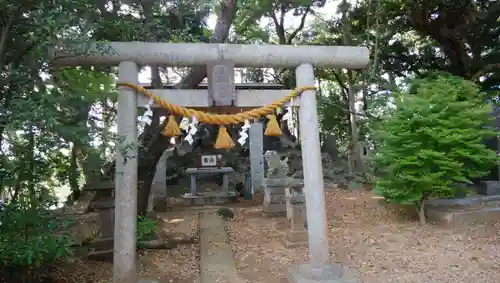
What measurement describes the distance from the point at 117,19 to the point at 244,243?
14.6ft

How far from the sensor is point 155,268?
5.34 metres

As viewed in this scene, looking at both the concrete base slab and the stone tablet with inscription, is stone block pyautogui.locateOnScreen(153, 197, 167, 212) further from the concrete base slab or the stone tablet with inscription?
the stone tablet with inscription

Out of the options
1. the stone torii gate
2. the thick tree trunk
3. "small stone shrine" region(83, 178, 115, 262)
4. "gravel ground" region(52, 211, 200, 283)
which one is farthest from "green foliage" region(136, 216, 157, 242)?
the stone torii gate

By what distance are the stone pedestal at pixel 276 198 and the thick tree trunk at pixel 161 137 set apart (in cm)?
339

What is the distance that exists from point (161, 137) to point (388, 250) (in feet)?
14.5

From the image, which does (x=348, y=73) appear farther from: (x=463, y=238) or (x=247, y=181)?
(x=463, y=238)

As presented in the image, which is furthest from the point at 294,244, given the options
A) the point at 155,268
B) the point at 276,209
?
the point at 276,209

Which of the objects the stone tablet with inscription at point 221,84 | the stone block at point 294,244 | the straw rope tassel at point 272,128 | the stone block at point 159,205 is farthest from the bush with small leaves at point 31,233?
the stone block at point 159,205

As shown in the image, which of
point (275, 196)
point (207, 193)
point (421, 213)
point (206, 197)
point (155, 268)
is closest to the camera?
point (155, 268)

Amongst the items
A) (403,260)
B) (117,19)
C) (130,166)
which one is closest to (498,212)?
(403,260)

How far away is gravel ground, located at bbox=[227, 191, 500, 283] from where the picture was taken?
5.07 m

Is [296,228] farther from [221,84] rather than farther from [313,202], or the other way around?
[221,84]

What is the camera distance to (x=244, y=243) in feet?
22.6

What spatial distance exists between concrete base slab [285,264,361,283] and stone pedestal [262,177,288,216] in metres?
4.54
